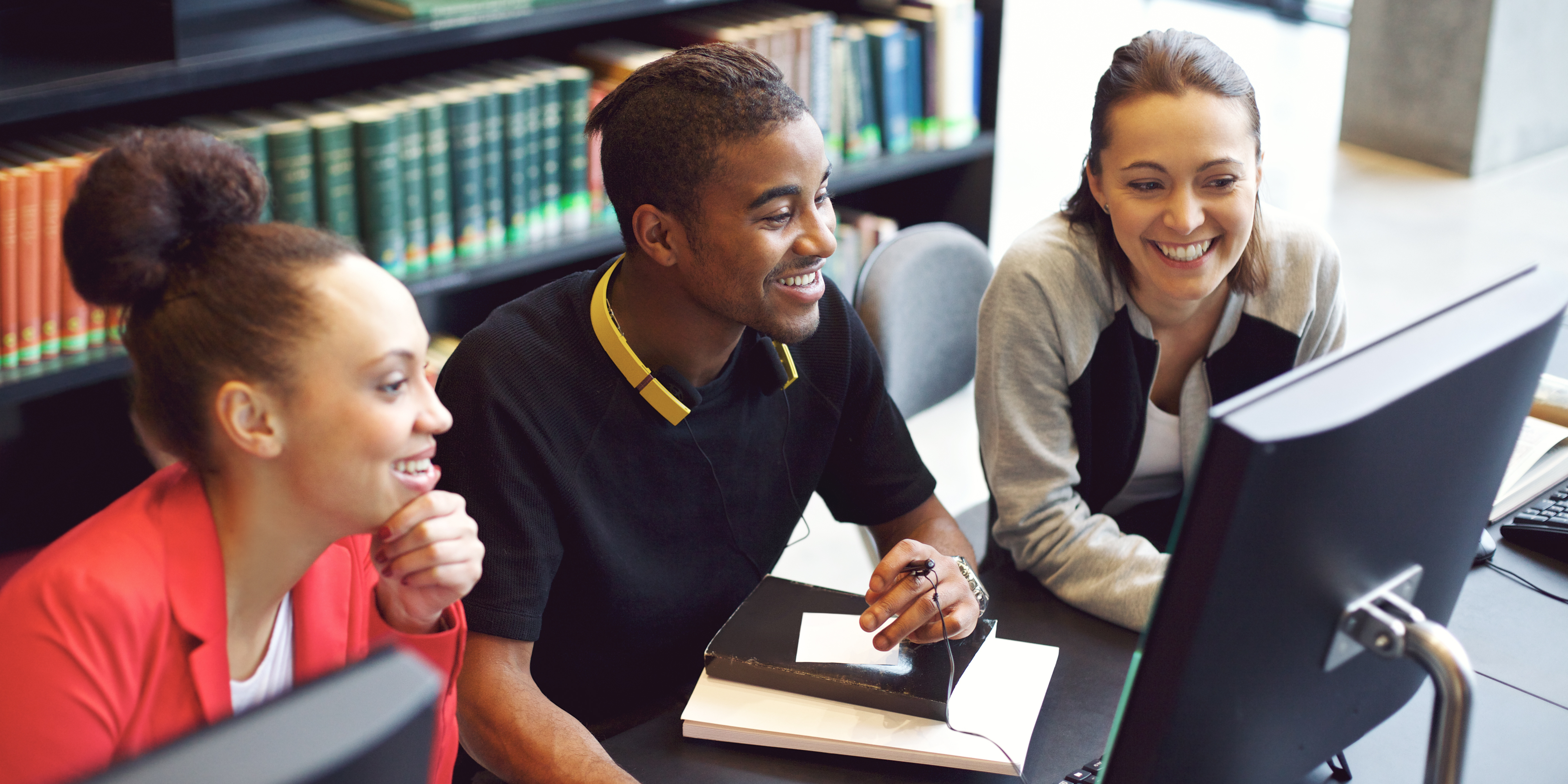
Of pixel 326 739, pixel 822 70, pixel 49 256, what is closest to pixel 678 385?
pixel 326 739

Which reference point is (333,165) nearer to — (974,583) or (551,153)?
(551,153)

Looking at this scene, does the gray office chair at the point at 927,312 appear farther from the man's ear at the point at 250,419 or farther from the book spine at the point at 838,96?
the man's ear at the point at 250,419

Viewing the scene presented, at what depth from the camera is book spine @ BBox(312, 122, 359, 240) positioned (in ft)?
6.95

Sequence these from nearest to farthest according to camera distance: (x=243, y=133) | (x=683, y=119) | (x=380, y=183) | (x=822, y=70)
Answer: (x=683, y=119) → (x=243, y=133) → (x=380, y=183) → (x=822, y=70)

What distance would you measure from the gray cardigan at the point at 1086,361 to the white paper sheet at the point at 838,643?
296 millimetres

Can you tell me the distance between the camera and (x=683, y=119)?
1340 millimetres

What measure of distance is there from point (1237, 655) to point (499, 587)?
0.71 meters

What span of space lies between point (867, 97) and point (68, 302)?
1.56 meters

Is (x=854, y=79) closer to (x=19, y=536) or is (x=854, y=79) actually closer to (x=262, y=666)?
(x=19, y=536)

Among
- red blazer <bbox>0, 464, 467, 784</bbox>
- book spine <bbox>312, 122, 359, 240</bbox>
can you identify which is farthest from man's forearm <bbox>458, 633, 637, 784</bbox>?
book spine <bbox>312, 122, 359, 240</bbox>

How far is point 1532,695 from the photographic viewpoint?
124 centimetres

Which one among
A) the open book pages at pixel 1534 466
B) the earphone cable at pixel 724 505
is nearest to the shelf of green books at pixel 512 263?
the earphone cable at pixel 724 505

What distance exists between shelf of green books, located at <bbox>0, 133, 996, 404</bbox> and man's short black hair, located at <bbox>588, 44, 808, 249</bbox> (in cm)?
56

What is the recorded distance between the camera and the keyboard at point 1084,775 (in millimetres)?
1132
